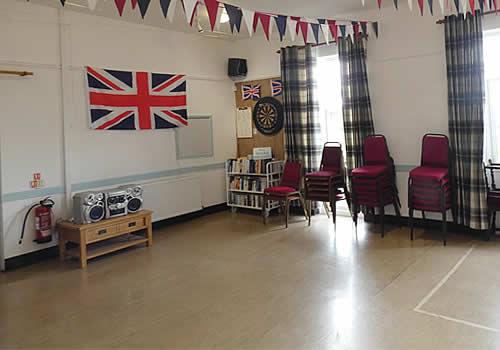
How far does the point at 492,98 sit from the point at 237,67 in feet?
12.2

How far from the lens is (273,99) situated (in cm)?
652

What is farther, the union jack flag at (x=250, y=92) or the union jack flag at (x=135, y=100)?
the union jack flag at (x=250, y=92)

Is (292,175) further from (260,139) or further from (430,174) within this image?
(430,174)

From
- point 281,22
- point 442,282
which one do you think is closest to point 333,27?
point 281,22

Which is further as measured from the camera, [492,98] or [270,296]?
[492,98]

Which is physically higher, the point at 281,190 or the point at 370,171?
the point at 370,171

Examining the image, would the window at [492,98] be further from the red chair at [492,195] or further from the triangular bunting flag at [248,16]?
the triangular bunting flag at [248,16]

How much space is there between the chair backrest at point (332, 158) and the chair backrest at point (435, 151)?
3.75ft

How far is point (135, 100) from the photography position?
18.0 ft

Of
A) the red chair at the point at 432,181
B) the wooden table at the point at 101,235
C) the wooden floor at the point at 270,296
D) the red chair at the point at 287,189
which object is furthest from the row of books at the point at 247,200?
the red chair at the point at 432,181

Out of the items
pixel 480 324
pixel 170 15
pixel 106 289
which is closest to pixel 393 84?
pixel 170 15

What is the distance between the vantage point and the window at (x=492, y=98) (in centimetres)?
471

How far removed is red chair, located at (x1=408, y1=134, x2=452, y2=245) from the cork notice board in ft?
7.53

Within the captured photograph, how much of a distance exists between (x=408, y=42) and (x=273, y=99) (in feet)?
7.25
